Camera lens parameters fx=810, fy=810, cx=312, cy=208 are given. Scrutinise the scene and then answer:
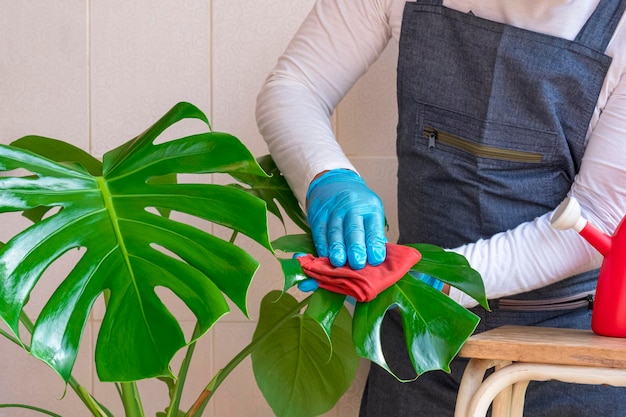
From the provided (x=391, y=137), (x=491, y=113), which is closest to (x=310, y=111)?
(x=491, y=113)

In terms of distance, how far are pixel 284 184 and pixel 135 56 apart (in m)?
0.52

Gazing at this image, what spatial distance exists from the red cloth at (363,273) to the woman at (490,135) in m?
0.12

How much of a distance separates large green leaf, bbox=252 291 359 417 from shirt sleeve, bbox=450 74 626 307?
0.27 metres

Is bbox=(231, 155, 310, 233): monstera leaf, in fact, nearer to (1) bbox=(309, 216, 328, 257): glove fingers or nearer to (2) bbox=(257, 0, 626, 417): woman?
(2) bbox=(257, 0, 626, 417): woman

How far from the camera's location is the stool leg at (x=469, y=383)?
0.81 meters

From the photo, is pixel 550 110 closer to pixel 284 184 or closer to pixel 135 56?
pixel 284 184

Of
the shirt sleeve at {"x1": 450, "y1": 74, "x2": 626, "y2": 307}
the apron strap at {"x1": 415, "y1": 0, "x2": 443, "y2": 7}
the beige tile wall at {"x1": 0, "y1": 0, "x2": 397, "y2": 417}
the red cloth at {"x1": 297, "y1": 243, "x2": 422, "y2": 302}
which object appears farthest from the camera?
the beige tile wall at {"x1": 0, "y1": 0, "x2": 397, "y2": 417}

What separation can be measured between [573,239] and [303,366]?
0.48m

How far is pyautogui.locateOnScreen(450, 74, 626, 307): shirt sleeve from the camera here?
1.12 meters

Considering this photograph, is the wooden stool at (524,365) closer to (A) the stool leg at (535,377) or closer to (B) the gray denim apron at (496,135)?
(A) the stool leg at (535,377)

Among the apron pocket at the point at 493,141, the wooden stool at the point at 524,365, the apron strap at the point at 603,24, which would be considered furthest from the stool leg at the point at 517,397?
the apron strap at the point at 603,24

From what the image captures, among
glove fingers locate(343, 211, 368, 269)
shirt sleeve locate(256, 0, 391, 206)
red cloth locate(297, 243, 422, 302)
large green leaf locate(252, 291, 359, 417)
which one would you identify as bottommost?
large green leaf locate(252, 291, 359, 417)

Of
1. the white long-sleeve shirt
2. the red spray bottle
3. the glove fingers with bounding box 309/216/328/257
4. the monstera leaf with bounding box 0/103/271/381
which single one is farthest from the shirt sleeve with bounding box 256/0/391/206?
the red spray bottle

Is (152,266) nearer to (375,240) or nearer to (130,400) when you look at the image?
(375,240)
